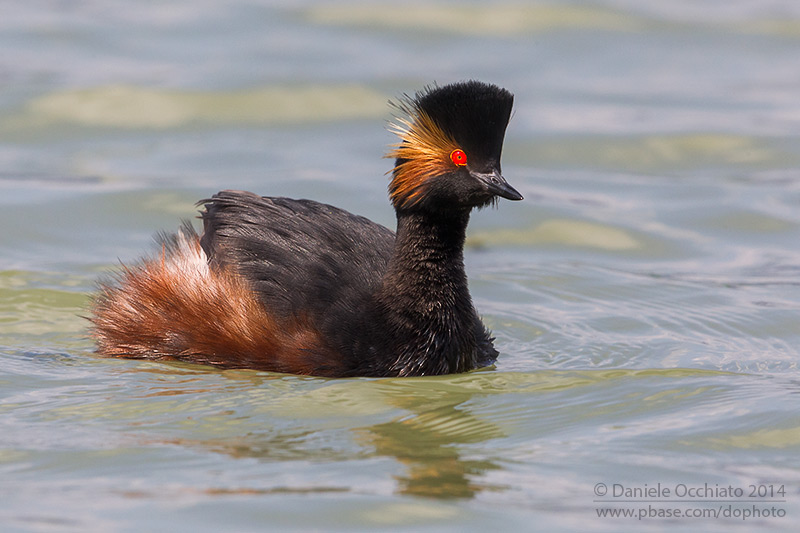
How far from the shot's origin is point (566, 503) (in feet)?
19.7

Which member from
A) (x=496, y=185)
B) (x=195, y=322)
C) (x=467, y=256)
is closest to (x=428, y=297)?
(x=496, y=185)

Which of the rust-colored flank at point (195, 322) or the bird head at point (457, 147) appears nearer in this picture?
the bird head at point (457, 147)

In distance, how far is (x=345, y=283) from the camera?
7.83 meters

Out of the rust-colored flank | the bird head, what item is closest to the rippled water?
the rust-colored flank

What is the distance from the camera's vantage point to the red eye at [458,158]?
7.51 m

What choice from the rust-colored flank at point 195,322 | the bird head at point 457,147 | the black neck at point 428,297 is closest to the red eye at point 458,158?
the bird head at point 457,147

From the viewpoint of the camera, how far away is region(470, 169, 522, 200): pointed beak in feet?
24.3

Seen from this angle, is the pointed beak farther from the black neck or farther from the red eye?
the black neck

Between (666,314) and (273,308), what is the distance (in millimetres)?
3263

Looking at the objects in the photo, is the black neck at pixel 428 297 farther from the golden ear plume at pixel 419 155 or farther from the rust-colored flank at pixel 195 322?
the rust-colored flank at pixel 195 322

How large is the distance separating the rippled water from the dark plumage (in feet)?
0.67

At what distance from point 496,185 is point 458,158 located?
0.27m

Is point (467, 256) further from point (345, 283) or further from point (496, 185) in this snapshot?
point (496, 185)

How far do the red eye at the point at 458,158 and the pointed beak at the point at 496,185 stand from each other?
0.29 ft
